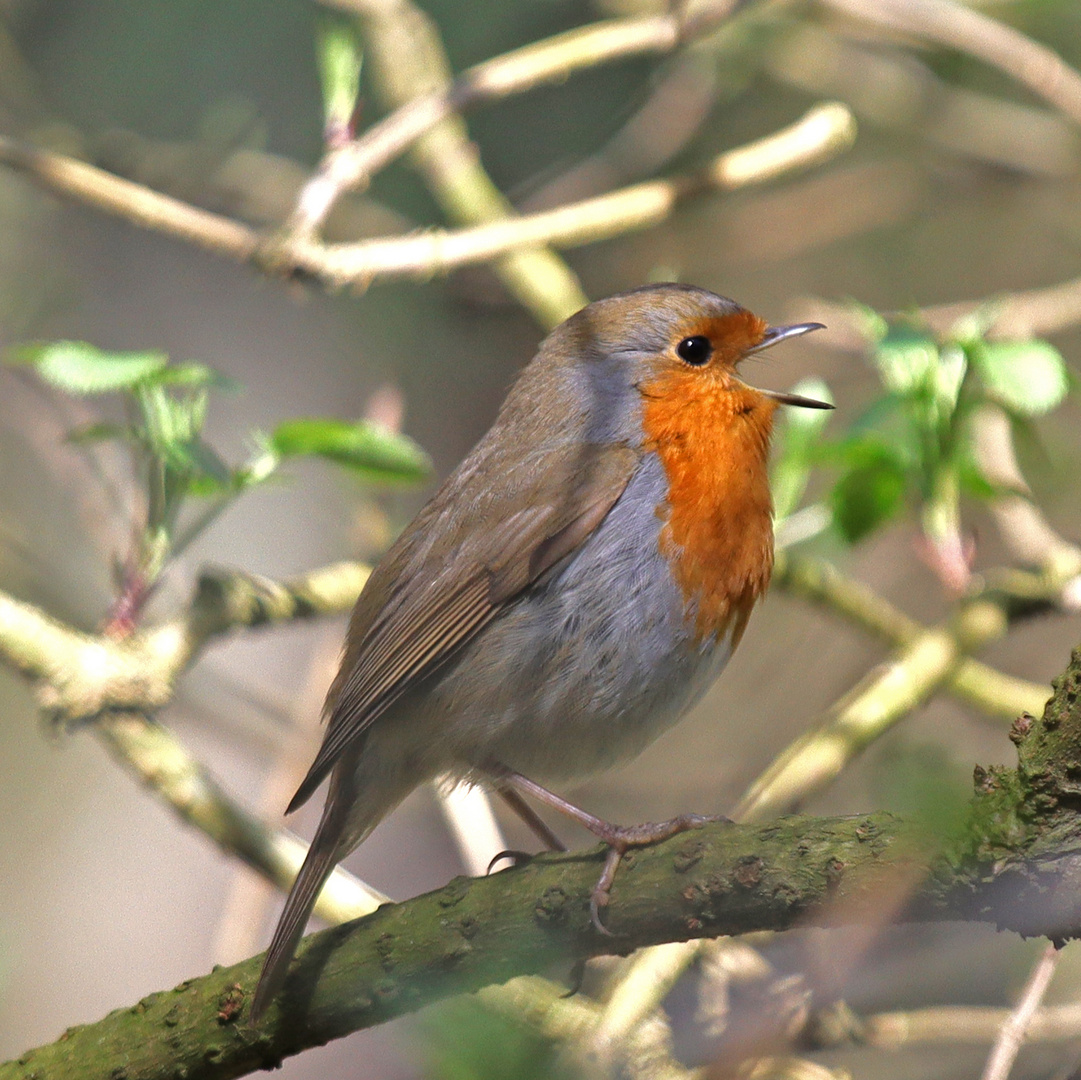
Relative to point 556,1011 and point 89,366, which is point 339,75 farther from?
point 556,1011

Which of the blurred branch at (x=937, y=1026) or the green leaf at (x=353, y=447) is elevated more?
the green leaf at (x=353, y=447)

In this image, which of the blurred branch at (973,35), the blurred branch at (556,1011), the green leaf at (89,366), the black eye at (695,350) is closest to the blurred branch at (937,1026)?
the blurred branch at (556,1011)

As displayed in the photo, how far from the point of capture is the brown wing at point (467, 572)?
2.80 m

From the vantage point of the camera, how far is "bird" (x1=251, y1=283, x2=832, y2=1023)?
8.98 feet

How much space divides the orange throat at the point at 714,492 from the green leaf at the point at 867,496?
246 millimetres

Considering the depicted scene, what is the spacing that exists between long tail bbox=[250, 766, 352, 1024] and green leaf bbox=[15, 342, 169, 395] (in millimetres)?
960

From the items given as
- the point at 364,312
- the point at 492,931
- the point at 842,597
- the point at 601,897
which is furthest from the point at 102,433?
the point at 364,312

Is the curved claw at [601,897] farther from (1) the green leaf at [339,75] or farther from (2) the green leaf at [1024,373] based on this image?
(1) the green leaf at [339,75]

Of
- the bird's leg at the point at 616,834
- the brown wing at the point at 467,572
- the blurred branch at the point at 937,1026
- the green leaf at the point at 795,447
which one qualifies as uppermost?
the green leaf at the point at 795,447

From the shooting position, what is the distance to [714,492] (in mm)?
2822

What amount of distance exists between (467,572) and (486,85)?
1461 mm

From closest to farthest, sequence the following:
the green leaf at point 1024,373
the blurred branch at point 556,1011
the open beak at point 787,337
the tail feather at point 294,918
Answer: the tail feather at point 294,918 → the blurred branch at point 556,1011 → the green leaf at point 1024,373 → the open beak at point 787,337

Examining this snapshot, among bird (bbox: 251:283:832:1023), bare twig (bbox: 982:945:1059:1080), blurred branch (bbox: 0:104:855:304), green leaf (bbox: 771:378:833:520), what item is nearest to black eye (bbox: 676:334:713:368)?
bird (bbox: 251:283:832:1023)

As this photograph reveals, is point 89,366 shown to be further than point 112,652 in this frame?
No
